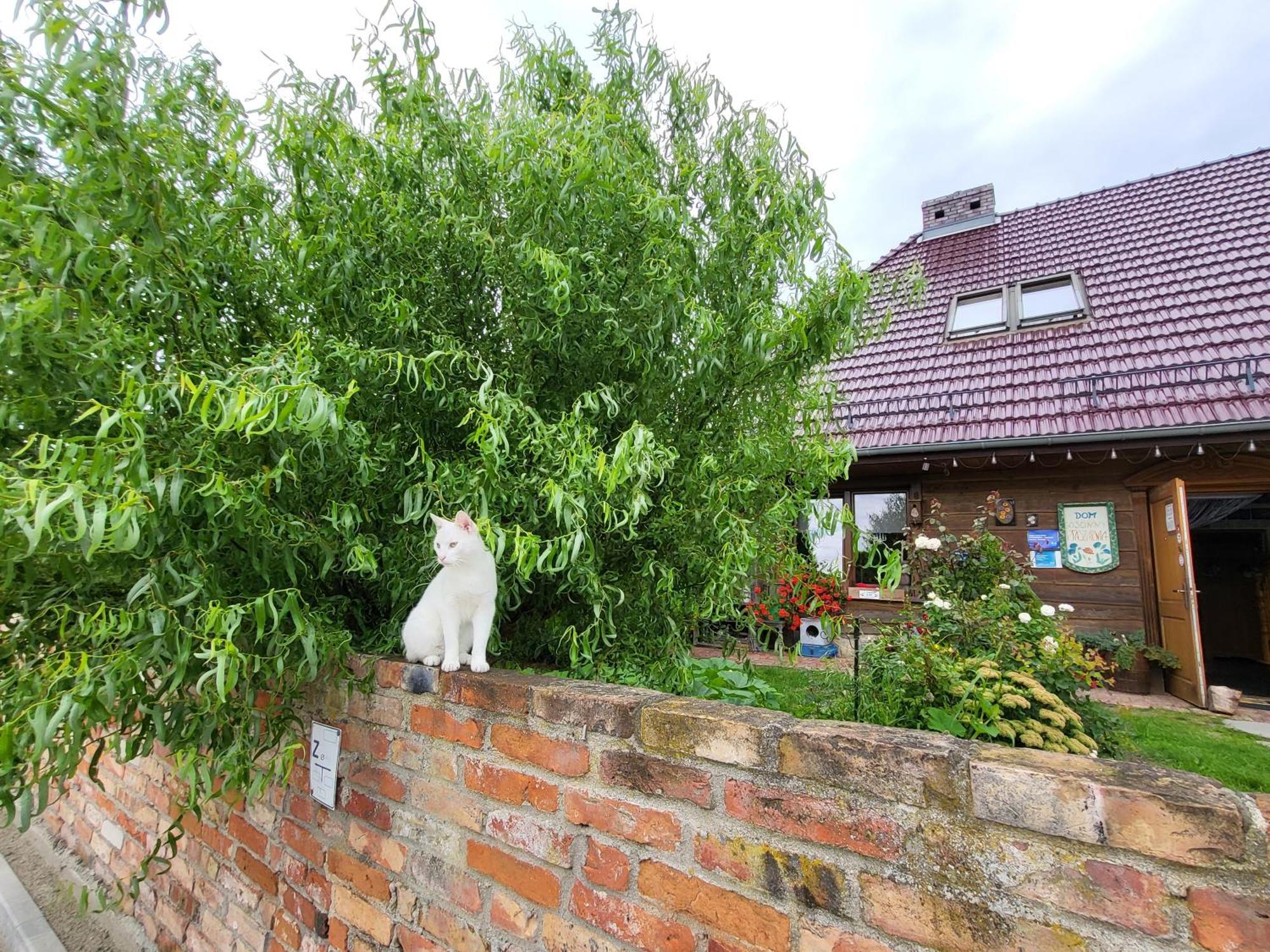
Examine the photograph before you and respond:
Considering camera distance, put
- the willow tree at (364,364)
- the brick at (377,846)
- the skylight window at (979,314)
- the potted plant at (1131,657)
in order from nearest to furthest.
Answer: the willow tree at (364,364) → the brick at (377,846) → the potted plant at (1131,657) → the skylight window at (979,314)

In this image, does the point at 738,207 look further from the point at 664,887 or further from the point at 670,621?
the point at 664,887

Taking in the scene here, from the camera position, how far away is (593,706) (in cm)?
113

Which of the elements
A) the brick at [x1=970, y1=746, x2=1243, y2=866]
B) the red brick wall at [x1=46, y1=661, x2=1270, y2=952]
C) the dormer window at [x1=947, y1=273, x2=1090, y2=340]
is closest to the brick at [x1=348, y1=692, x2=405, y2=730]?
the red brick wall at [x1=46, y1=661, x2=1270, y2=952]

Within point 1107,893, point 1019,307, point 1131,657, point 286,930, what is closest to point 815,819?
point 1107,893

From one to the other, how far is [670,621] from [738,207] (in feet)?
3.85

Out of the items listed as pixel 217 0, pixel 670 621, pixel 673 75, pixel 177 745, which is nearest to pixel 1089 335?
pixel 673 75

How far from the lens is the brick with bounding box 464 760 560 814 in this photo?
3.84 feet

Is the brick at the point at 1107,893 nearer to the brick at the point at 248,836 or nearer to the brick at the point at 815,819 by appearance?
the brick at the point at 815,819

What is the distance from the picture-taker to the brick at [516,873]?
1.15m

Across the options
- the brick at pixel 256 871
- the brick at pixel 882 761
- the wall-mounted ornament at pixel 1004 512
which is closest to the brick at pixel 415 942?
the brick at pixel 256 871

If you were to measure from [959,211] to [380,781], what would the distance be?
10295 millimetres

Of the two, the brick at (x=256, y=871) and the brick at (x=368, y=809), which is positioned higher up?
the brick at (x=368, y=809)

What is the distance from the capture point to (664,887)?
103 cm

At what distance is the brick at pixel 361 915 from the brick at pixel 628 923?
0.52 m
